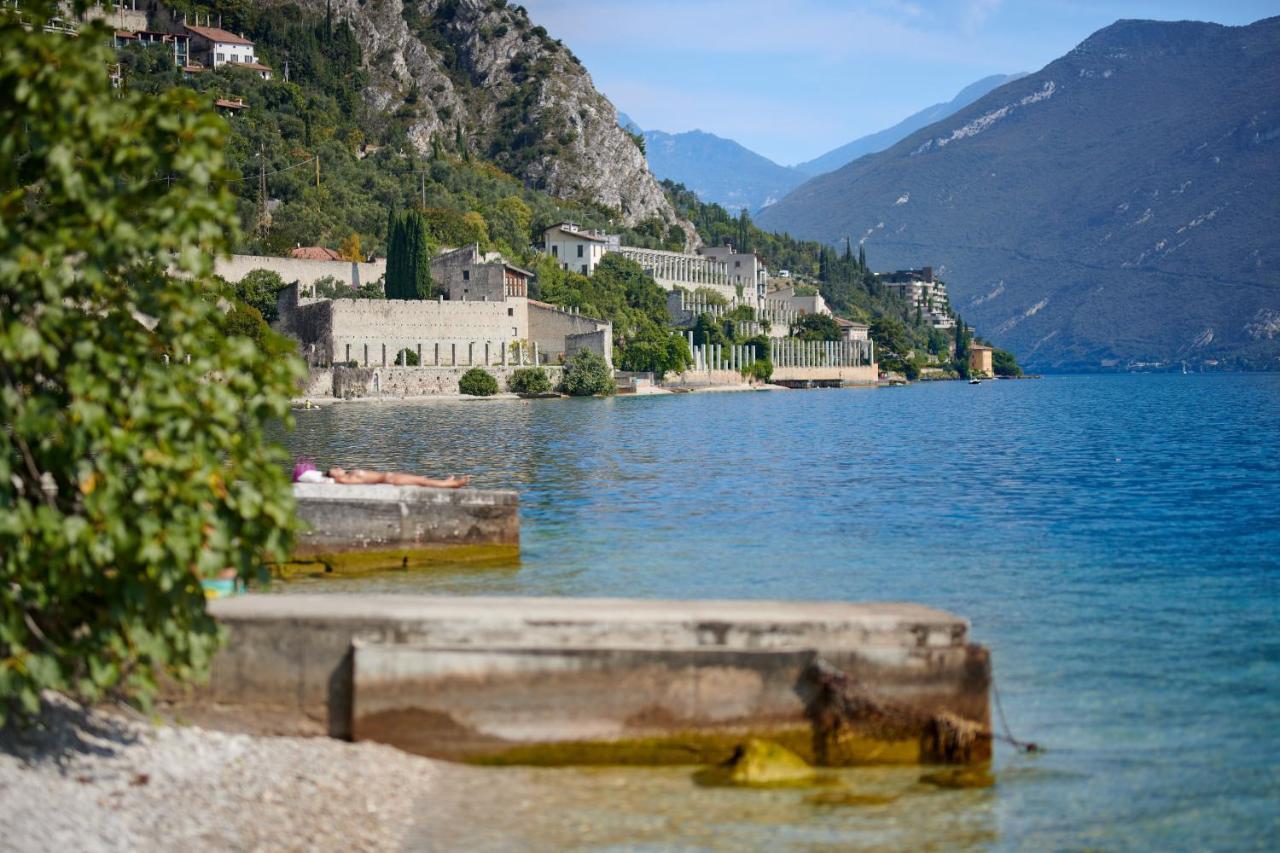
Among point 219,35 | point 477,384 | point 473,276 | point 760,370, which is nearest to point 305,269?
point 473,276

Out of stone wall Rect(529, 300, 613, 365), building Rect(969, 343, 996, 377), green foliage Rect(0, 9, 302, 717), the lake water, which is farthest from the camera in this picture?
building Rect(969, 343, 996, 377)

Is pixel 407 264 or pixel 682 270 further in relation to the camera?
pixel 682 270

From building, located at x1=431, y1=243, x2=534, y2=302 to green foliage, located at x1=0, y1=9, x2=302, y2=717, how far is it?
78.6 metres

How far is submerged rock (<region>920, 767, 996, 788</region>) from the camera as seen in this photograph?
30.1 feet

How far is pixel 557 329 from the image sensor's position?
90250mm

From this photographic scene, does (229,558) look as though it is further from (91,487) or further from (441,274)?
(441,274)

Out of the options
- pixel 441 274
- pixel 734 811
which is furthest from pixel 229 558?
pixel 441 274

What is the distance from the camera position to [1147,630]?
13906 millimetres

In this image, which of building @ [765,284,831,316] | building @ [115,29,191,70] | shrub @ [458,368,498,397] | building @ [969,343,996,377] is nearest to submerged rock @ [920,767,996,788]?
shrub @ [458,368,498,397]

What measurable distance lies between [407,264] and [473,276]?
5.63 m

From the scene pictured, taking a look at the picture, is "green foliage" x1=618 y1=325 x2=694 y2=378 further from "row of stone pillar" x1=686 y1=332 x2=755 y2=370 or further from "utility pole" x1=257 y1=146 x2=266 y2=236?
"utility pole" x1=257 y1=146 x2=266 y2=236

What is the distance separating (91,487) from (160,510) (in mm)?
915

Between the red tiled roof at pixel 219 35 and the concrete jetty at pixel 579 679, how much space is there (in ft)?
372

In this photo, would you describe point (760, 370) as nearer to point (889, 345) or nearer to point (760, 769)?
point (889, 345)
